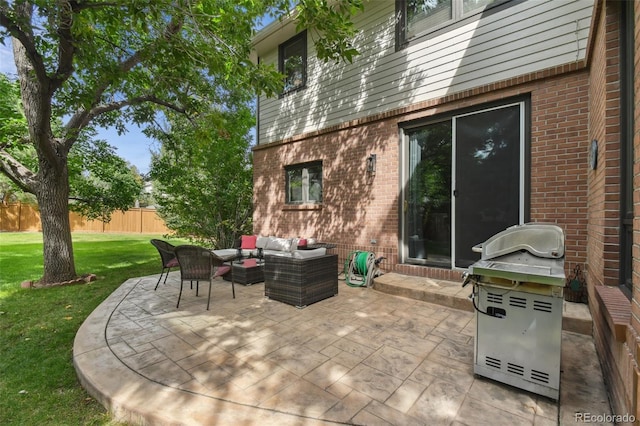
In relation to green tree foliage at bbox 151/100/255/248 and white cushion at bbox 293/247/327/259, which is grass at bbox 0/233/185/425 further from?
white cushion at bbox 293/247/327/259

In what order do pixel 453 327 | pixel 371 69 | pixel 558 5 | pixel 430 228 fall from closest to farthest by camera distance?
pixel 453 327 → pixel 558 5 → pixel 430 228 → pixel 371 69

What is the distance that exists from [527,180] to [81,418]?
5409 millimetres

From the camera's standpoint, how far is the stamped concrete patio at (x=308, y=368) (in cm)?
182

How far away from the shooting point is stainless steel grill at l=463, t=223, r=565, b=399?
188 cm

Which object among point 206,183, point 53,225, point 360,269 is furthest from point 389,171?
point 53,225

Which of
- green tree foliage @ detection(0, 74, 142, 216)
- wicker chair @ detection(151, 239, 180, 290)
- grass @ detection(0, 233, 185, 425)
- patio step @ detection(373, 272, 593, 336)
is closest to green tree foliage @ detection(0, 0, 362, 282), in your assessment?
green tree foliage @ detection(0, 74, 142, 216)

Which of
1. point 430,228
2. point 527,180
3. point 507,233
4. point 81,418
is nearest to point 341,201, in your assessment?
point 430,228

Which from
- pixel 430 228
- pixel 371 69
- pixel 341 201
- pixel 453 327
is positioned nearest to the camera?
pixel 453 327

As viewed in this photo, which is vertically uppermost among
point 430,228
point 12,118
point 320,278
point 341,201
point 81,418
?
point 12,118

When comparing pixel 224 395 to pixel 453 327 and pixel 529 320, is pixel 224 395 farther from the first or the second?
pixel 453 327

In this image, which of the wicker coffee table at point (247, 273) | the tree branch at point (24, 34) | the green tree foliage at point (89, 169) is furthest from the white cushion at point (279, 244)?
the tree branch at point (24, 34)

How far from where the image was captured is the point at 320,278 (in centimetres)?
423

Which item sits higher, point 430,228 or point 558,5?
point 558,5

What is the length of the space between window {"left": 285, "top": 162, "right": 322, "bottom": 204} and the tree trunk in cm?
481
